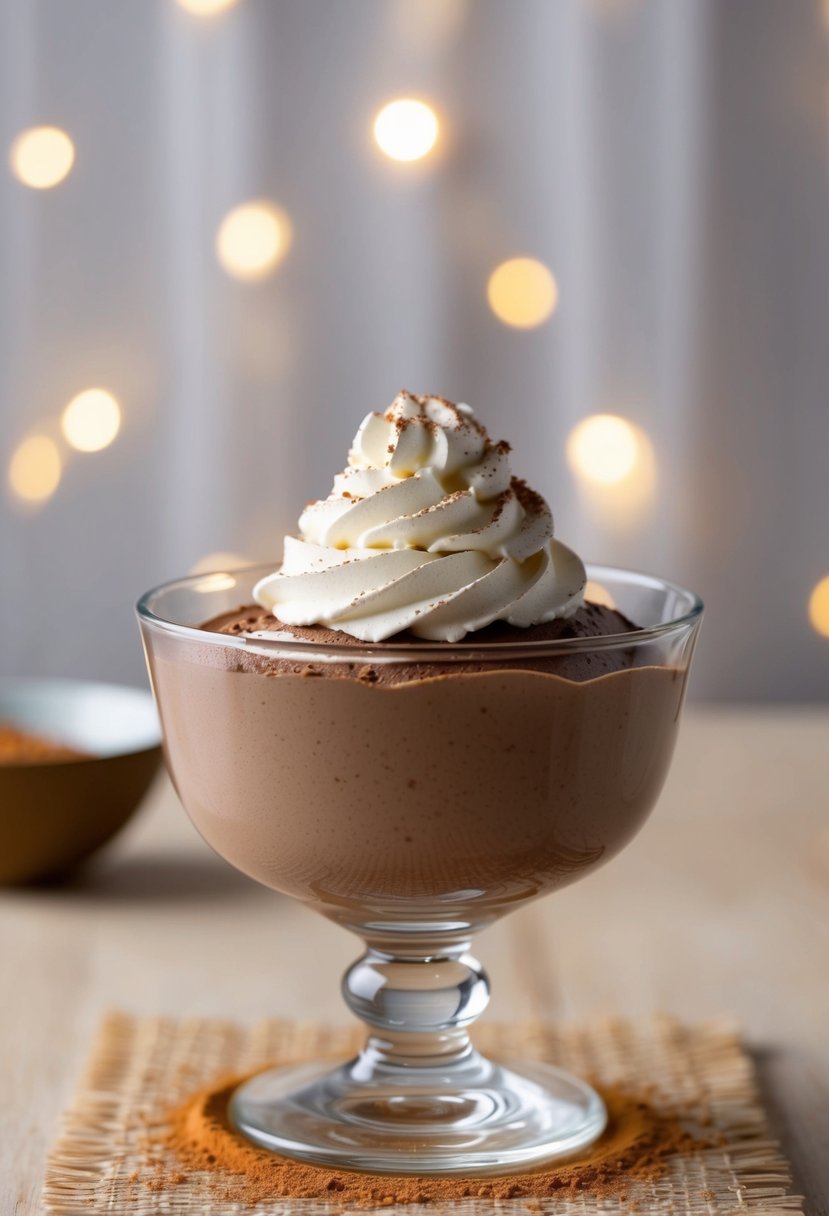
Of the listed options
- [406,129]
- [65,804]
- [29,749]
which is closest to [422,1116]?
[65,804]

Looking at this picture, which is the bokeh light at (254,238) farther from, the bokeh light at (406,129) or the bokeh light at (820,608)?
the bokeh light at (820,608)

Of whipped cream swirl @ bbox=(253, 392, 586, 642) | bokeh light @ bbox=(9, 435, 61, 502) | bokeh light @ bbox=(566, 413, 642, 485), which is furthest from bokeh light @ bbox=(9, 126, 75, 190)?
whipped cream swirl @ bbox=(253, 392, 586, 642)

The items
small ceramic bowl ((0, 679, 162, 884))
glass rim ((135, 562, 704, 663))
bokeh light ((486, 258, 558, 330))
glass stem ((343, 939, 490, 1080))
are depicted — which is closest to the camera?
glass rim ((135, 562, 704, 663))

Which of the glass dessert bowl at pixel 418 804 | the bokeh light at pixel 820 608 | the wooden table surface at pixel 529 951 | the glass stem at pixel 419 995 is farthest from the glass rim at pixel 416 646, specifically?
the bokeh light at pixel 820 608

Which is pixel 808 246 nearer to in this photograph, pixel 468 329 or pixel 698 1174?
pixel 468 329

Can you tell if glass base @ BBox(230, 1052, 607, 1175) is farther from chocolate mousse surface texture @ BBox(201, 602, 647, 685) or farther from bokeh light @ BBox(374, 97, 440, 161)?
bokeh light @ BBox(374, 97, 440, 161)

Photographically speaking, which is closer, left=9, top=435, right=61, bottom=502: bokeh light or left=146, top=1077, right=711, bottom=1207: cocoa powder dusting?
left=146, top=1077, right=711, bottom=1207: cocoa powder dusting
